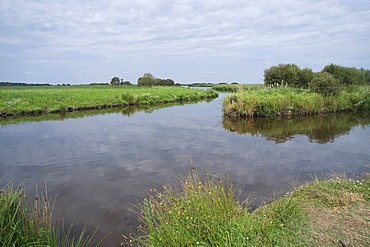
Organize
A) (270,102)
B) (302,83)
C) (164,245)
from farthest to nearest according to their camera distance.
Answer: (302,83) < (270,102) < (164,245)

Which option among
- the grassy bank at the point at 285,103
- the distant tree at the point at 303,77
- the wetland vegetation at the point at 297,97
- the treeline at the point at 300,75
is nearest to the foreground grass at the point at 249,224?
the grassy bank at the point at 285,103

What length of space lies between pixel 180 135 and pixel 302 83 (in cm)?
2226

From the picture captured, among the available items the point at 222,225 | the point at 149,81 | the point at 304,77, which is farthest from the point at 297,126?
the point at 149,81

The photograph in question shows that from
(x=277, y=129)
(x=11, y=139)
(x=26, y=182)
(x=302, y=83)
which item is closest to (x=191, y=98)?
(x=302, y=83)

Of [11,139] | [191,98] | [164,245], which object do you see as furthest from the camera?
[191,98]

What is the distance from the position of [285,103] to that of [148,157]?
48.3ft

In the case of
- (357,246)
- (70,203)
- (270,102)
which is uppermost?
(270,102)

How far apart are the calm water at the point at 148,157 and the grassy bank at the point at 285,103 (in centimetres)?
216

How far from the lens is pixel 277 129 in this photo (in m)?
16.9

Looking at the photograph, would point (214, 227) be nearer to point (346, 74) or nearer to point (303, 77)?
point (303, 77)

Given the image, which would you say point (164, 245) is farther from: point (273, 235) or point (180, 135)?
point (180, 135)

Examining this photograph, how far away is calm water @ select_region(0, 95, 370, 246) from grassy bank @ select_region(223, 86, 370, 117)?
7.09ft

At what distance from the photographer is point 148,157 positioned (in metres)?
11.2

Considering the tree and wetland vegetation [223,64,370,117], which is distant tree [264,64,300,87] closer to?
wetland vegetation [223,64,370,117]
